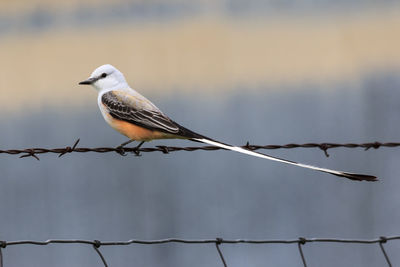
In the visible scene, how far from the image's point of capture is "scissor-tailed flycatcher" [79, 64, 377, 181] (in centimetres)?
285

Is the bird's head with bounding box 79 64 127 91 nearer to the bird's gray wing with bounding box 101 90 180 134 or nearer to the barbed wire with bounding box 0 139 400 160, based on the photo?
the bird's gray wing with bounding box 101 90 180 134

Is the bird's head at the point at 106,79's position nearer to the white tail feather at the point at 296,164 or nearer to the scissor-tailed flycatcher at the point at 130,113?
the scissor-tailed flycatcher at the point at 130,113

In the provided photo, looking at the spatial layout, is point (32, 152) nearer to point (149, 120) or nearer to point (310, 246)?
point (149, 120)

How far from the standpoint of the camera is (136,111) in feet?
9.73

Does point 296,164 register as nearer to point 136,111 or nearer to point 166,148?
point 166,148

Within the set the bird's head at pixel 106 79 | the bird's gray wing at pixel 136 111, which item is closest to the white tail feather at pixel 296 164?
the bird's gray wing at pixel 136 111

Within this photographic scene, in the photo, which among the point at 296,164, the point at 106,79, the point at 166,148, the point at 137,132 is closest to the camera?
the point at 296,164

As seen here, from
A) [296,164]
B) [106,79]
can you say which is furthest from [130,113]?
[296,164]

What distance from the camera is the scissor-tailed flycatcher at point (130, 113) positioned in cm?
285

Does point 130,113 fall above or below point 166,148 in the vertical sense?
above

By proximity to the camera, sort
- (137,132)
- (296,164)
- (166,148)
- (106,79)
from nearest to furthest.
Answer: (296,164) < (166,148) < (137,132) < (106,79)

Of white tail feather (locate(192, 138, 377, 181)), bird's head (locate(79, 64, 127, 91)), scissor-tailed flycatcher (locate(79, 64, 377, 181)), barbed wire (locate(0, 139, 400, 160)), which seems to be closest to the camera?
white tail feather (locate(192, 138, 377, 181))

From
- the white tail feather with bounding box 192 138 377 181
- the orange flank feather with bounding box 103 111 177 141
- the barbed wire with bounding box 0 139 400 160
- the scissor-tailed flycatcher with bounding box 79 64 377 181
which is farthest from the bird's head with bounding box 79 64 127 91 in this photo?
the white tail feather with bounding box 192 138 377 181

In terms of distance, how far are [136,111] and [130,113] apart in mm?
29
